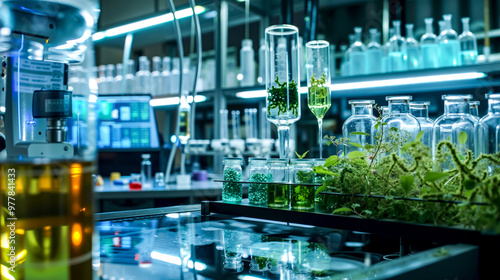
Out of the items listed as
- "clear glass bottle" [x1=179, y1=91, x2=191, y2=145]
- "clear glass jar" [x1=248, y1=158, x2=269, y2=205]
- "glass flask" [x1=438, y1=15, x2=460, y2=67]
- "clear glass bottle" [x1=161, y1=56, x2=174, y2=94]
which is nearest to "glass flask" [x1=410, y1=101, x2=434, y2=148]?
"clear glass jar" [x1=248, y1=158, x2=269, y2=205]

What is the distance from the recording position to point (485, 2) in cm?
291

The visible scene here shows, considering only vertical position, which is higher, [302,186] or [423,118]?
[423,118]

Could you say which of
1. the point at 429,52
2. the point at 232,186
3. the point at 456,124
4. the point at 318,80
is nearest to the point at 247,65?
the point at 429,52

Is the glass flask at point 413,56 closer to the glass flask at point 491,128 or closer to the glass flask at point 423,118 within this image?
the glass flask at point 423,118

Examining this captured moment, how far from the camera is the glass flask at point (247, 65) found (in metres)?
2.98

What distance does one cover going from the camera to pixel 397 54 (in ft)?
7.66

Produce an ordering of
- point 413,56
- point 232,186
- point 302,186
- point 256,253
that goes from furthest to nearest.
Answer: point 413,56 < point 232,186 < point 302,186 < point 256,253

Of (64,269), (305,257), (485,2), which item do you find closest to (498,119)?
(305,257)

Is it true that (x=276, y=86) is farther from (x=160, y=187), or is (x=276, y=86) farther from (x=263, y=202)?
(x=160, y=187)

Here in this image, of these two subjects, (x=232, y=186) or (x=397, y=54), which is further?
(x=397, y=54)

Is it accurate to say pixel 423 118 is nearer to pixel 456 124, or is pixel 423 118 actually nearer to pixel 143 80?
pixel 456 124

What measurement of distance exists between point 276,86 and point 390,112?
313 millimetres

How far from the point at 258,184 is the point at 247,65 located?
2.11m

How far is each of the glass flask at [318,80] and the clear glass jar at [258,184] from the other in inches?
6.5
